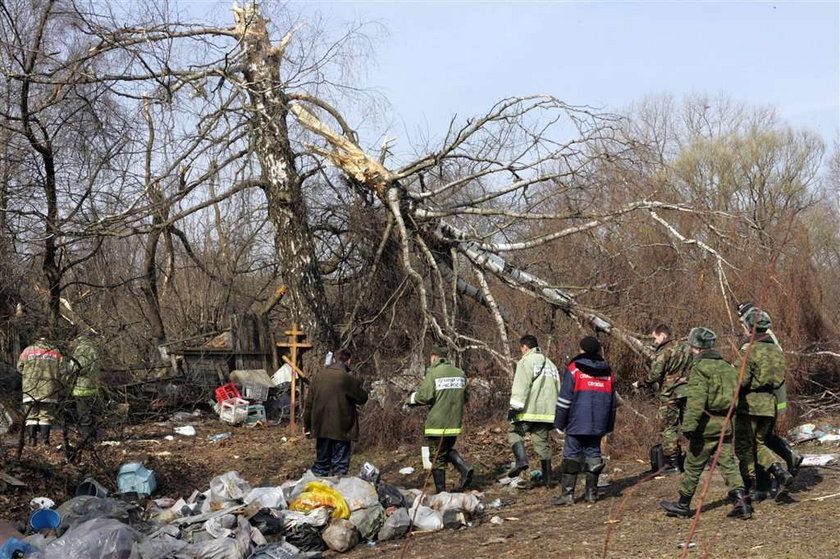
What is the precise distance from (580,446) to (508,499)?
128 cm

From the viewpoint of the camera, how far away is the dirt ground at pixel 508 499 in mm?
6691

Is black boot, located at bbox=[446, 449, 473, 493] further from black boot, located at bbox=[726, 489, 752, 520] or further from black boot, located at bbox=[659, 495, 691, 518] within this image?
black boot, located at bbox=[726, 489, 752, 520]

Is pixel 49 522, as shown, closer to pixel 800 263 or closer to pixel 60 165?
pixel 60 165

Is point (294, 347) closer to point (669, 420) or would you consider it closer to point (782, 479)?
point (669, 420)

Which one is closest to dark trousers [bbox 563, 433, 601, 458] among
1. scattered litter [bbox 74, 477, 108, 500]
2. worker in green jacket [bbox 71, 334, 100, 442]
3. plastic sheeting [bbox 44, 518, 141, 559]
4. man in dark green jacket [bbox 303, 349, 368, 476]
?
man in dark green jacket [bbox 303, 349, 368, 476]

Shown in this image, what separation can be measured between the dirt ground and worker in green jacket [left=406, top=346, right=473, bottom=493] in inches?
23.7

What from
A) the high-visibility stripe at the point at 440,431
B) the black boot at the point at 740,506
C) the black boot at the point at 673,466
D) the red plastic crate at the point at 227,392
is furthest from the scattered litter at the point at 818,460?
the red plastic crate at the point at 227,392

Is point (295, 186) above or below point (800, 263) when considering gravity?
above

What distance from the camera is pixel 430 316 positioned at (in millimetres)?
12641

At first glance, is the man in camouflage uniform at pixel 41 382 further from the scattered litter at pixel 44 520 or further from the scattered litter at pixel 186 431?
the scattered litter at pixel 186 431

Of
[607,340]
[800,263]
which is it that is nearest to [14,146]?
[607,340]

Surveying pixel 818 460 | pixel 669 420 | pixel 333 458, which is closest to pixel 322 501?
pixel 333 458

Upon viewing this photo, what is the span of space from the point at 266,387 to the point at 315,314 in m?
2.42

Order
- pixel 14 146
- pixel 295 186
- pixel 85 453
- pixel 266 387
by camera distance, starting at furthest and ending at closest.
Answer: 1. pixel 266 387
2. pixel 295 186
3. pixel 14 146
4. pixel 85 453
